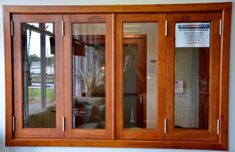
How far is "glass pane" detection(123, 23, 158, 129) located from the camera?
2.79m

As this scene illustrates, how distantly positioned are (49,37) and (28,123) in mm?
973

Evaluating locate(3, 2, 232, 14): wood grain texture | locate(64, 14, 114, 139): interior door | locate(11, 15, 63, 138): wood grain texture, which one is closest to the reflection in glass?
locate(3, 2, 232, 14): wood grain texture

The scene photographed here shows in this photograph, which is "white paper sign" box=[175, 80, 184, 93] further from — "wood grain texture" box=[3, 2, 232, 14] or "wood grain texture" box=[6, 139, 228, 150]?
"wood grain texture" box=[3, 2, 232, 14]

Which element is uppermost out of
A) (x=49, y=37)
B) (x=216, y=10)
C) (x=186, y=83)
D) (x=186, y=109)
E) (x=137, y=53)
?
(x=216, y=10)

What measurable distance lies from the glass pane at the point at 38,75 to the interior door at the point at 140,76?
0.72 metres

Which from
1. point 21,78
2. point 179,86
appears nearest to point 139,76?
point 179,86

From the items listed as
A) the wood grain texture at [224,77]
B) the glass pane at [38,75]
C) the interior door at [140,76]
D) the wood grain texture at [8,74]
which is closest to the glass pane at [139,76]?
the interior door at [140,76]

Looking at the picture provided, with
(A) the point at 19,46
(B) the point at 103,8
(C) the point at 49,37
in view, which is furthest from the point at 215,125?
(A) the point at 19,46

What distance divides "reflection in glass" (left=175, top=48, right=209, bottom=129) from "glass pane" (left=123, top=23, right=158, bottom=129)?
253 millimetres

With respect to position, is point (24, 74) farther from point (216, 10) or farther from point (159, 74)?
point (216, 10)

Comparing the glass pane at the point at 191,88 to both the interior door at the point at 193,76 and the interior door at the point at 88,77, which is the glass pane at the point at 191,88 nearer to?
the interior door at the point at 193,76

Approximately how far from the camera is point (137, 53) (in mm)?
2818

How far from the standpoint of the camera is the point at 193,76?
2.81 metres

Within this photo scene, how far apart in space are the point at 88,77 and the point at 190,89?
1.10 meters
